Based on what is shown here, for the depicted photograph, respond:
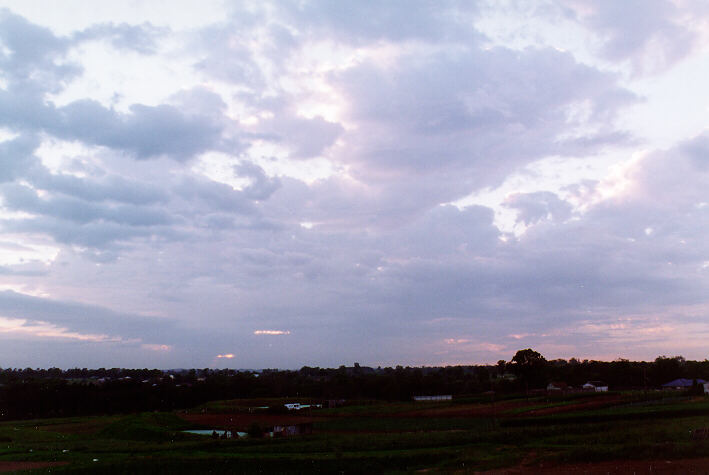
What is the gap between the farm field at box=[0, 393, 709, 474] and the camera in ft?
109

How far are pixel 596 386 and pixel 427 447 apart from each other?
75.4 meters

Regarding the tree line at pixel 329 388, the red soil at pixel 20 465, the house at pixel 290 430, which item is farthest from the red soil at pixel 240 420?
the red soil at pixel 20 465

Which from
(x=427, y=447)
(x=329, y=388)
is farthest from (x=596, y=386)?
(x=427, y=447)

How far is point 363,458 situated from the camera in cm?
3762

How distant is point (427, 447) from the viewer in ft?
139

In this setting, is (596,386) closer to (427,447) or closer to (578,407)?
(578,407)

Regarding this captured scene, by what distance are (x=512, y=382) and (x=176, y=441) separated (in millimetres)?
74098

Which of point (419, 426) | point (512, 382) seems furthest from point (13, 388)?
point (512, 382)

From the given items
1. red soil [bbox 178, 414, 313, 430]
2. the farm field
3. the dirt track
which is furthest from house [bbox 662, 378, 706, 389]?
the dirt track

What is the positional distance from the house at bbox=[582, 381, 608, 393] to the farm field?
3011 centimetres

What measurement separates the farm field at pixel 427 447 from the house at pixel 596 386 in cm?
3011

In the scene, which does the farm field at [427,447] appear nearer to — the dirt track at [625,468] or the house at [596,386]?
the dirt track at [625,468]

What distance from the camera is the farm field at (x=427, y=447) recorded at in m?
33.2

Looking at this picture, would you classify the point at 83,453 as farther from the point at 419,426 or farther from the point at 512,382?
the point at 512,382
